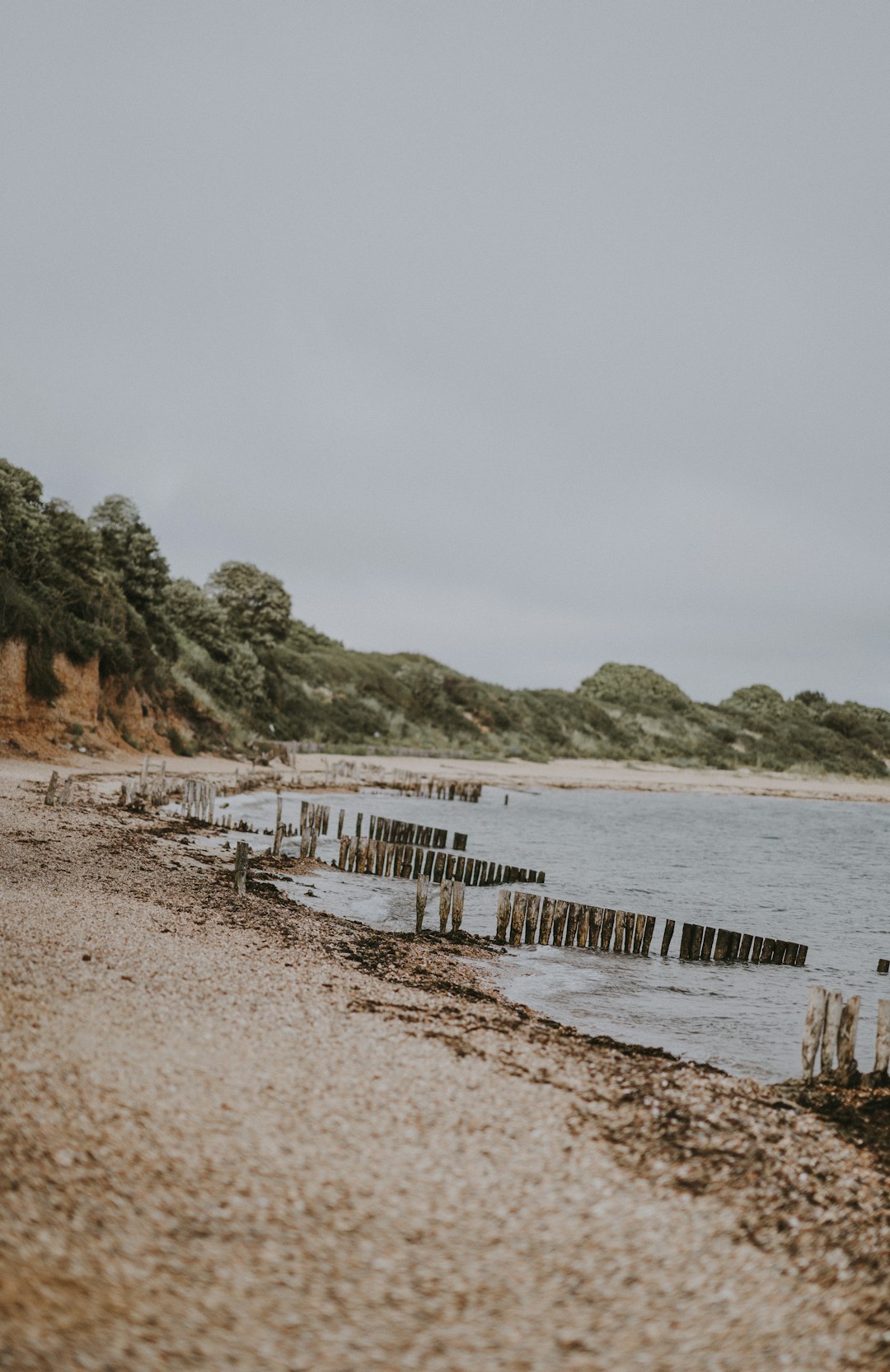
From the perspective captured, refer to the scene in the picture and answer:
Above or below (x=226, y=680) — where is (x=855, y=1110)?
below

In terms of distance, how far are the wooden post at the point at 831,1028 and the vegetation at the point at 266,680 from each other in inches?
976

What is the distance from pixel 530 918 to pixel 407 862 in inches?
211

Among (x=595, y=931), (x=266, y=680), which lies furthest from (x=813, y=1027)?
(x=266, y=680)

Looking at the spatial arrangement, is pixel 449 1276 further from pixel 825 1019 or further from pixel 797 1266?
pixel 825 1019

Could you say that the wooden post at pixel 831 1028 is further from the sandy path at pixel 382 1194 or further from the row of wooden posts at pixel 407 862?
the row of wooden posts at pixel 407 862

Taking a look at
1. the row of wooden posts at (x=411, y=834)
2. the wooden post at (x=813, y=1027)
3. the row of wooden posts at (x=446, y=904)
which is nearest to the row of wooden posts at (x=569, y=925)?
the row of wooden posts at (x=446, y=904)

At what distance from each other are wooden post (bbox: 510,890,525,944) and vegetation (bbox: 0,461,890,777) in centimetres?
1953

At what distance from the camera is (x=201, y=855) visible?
1590 cm

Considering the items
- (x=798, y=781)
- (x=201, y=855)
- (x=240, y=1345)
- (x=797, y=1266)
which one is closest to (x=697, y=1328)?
(x=797, y=1266)

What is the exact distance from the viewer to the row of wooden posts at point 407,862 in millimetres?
17562

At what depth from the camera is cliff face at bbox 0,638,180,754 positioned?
25.7 meters

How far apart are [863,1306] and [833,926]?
562 inches

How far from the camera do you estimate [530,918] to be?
12992mm

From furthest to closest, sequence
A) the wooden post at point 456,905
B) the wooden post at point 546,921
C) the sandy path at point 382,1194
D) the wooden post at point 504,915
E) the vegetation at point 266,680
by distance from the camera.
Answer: the vegetation at point 266,680, the wooden post at point 504,915, the wooden post at point 546,921, the wooden post at point 456,905, the sandy path at point 382,1194
